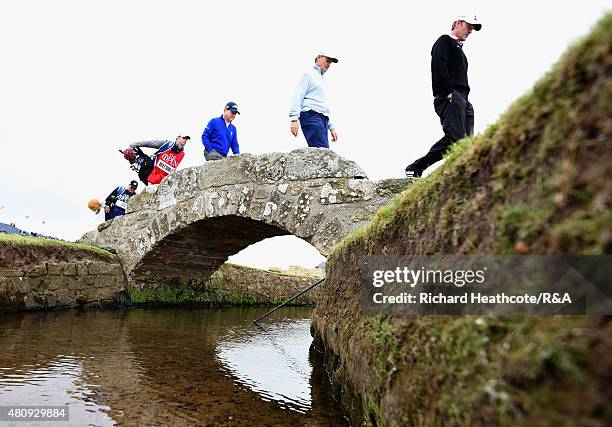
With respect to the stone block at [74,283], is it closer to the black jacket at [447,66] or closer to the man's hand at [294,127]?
the man's hand at [294,127]

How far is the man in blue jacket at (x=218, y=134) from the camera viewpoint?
26.1 ft

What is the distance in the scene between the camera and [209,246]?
9023 millimetres

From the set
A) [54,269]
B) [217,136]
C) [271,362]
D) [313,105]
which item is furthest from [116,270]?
[271,362]

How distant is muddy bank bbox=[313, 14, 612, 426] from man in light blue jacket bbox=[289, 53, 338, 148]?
450 centimetres

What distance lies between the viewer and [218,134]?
26.2ft

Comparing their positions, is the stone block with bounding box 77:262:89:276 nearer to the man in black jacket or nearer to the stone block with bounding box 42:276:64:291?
the stone block with bounding box 42:276:64:291

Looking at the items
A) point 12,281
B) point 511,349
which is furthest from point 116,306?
point 511,349

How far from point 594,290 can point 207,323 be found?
7044 mm

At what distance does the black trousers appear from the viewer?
4461 mm

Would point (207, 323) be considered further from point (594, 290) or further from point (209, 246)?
point (594, 290)

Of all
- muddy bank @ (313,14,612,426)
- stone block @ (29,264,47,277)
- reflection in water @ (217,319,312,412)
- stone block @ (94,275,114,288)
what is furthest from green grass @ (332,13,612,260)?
stone block @ (94,275,114,288)

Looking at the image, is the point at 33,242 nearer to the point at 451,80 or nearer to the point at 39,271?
the point at 39,271

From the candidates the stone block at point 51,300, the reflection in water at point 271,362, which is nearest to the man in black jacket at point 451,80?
the reflection in water at point 271,362

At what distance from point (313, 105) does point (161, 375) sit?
158 inches
